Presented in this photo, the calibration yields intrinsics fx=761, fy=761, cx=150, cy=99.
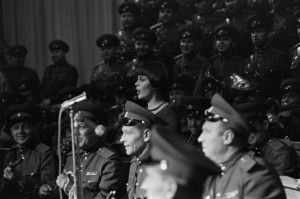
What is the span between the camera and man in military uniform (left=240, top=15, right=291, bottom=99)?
8.75 metres

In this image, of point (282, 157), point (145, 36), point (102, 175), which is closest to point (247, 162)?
point (282, 157)

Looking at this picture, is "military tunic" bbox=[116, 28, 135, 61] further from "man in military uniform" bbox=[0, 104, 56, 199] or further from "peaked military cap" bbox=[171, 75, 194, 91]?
"man in military uniform" bbox=[0, 104, 56, 199]

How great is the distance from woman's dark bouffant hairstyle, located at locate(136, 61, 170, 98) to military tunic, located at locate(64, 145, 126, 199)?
31.8 inches

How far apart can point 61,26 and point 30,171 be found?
515cm

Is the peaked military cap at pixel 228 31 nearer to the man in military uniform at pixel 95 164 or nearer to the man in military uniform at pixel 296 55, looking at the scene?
the man in military uniform at pixel 296 55

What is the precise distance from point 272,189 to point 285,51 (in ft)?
15.2

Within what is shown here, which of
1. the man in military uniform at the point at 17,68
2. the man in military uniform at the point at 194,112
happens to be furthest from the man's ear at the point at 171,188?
the man in military uniform at the point at 17,68

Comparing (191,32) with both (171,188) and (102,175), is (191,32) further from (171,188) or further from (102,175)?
(171,188)

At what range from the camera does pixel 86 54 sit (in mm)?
12570

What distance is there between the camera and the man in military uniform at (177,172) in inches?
146

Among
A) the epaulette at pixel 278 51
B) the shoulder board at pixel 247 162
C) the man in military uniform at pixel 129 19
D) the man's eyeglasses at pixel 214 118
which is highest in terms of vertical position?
the man in military uniform at pixel 129 19

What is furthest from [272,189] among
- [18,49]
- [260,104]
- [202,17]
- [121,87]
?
[18,49]

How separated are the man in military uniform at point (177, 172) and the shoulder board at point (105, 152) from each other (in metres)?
3.15

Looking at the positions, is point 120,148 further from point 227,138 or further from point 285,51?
point 227,138
